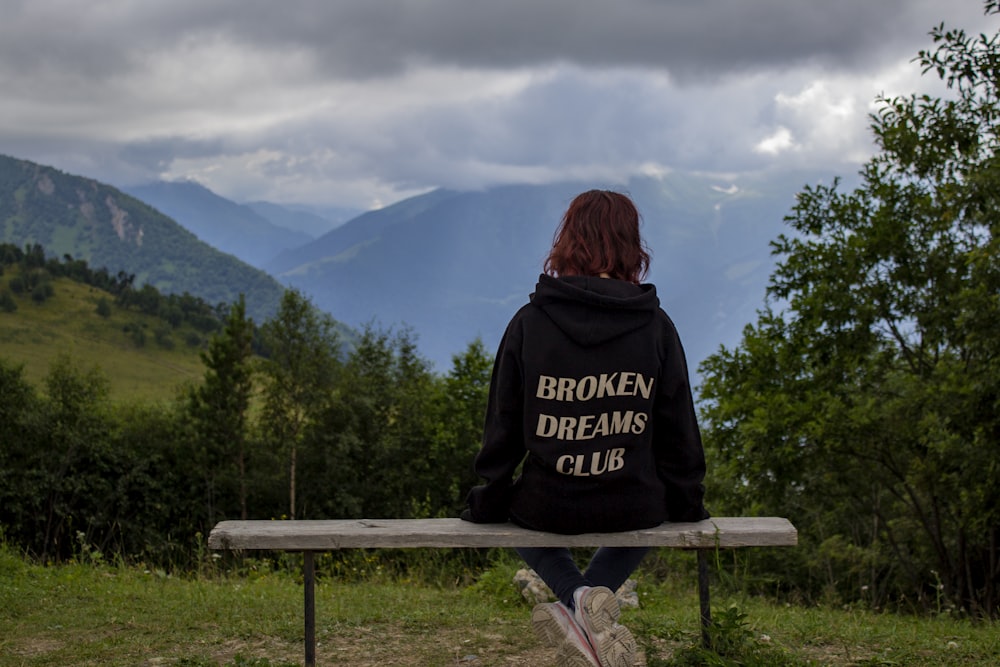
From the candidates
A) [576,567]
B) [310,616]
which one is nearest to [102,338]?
[310,616]

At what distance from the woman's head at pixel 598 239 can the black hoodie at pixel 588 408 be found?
9 centimetres

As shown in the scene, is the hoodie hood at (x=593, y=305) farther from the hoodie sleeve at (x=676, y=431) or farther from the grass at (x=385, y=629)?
the grass at (x=385, y=629)

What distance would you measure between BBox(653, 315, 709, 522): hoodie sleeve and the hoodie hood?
20 centimetres

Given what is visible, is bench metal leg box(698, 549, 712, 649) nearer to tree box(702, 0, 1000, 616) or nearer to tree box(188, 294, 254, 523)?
tree box(702, 0, 1000, 616)

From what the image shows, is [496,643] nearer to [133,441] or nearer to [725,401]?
[725,401]

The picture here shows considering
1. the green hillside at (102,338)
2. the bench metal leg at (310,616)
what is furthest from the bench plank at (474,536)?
the green hillside at (102,338)

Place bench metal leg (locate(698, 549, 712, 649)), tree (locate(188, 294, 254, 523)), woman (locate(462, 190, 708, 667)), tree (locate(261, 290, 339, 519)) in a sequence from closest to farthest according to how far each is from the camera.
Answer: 1. woman (locate(462, 190, 708, 667))
2. bench metal leg (locate(698, 549, 712, 649))
3. tree (locate(188, 294, 254, 523))
4. tree (locate(261, 290, 339, 519))

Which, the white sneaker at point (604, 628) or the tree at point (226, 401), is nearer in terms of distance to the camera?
the white sneaker at point (604, 628)

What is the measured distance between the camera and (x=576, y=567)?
432 cm

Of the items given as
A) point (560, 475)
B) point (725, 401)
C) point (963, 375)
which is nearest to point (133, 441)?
point (725, 401)

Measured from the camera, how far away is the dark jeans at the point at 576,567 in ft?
13.8

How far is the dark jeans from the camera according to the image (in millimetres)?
4203

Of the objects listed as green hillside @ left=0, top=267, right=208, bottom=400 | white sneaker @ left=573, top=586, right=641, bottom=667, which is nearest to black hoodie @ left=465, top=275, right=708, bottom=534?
white sneaker @ left=573, top=586, right=641, bottom=667

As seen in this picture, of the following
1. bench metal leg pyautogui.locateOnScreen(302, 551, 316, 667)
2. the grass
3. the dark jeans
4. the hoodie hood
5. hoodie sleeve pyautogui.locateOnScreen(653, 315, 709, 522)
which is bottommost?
the grass
